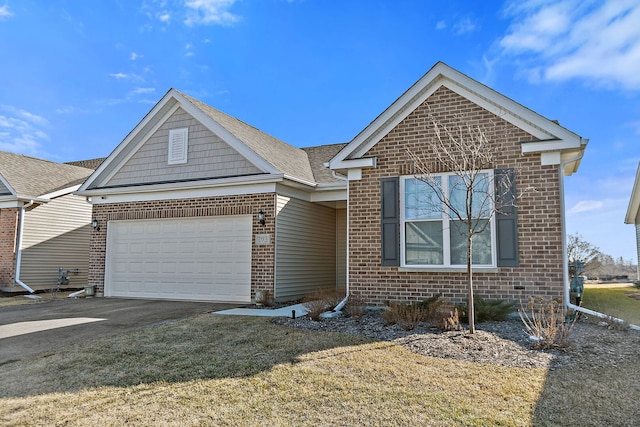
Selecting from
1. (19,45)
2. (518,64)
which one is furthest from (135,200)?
(518,64)

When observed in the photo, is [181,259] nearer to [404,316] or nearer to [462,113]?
[404,316]

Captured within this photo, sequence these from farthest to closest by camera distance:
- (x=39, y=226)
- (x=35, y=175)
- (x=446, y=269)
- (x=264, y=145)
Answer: (x=35, y=175) < (x=39, y=226) < (x=264, y=145) < (x=446, y=269)

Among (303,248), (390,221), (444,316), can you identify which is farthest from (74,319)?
(444,316)

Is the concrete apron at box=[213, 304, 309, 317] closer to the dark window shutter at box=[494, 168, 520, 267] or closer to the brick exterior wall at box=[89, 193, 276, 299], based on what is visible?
the brick exterior wall at box=[89, 193, 276, 299]

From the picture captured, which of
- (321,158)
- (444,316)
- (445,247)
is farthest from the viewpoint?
(321,158)

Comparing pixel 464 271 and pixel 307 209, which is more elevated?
pixel 307 209

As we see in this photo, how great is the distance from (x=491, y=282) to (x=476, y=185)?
1.96 m

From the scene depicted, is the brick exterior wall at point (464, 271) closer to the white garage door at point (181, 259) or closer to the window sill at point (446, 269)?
the window sill at point (446, 269)

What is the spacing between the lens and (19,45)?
1503 centimetres

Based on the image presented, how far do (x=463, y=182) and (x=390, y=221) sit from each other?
1747mm

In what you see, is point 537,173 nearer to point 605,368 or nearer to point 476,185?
point 476,185

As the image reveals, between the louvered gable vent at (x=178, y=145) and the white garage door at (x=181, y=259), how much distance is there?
1.86m

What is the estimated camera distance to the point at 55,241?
16531 millimetres

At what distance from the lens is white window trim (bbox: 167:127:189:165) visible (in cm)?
1307
